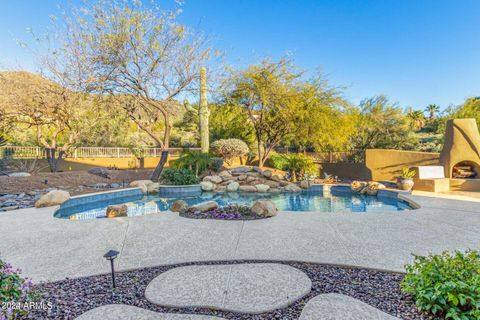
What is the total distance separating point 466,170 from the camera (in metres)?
8.87

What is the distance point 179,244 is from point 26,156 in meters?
13.8

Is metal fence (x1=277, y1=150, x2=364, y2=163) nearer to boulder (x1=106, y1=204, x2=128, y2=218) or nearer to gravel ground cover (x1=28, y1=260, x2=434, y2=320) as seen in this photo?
boulder (x1=106, y1=204, x2=128, y2=218)

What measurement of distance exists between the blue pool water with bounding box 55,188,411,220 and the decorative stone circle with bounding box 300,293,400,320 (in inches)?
182

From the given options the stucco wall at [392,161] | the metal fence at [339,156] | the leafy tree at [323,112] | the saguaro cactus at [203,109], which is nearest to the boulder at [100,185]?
the saguaro cactus at [203,109]

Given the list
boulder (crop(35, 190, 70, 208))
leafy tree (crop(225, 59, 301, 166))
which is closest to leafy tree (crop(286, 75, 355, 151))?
leafy tree (crop(225, 59, 301, 166))

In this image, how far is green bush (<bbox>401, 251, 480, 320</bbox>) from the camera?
5.98 feet

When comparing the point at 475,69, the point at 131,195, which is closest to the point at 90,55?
the point at 131,195

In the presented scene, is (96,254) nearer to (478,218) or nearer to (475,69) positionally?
(478,218)

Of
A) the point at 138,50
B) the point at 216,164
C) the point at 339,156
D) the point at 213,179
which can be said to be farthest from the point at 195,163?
the point at 339,156

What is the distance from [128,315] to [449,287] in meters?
2.41

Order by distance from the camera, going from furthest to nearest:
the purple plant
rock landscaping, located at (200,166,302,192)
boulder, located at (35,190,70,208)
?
rock landscaping, located at (200,166,302,192) < boulder, located at (35,190,70,208) < the purple plant

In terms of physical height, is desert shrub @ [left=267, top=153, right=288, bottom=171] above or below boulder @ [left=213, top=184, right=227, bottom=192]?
above

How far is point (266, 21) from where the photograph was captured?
11.6 metres

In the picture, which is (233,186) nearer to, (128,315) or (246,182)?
(246,182)
